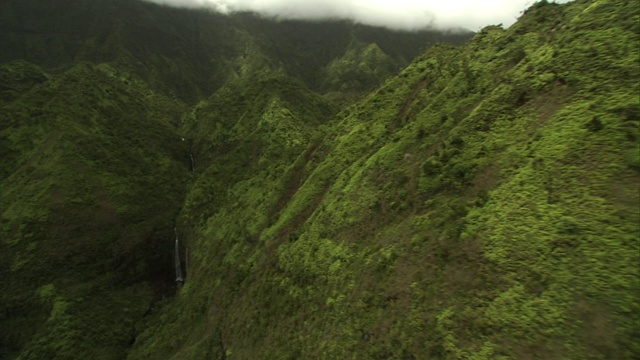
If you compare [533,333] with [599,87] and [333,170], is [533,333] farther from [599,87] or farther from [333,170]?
[333,170]

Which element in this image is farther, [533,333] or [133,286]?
[133,286]

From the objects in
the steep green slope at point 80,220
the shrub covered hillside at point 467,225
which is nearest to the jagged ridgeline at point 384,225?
the shrub covered hillside at point 467,225

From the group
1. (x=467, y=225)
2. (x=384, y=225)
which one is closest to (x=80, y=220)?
(x=384, y=225)

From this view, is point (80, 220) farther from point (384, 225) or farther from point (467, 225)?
point (467, 225)

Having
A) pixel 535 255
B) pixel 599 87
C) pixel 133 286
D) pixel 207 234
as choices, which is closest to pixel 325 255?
pixel 535 255

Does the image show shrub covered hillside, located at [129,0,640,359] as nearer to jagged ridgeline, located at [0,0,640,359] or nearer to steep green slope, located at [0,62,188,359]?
jagged ridgeline, located at [0,0,640,359]

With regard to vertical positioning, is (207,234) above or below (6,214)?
below
